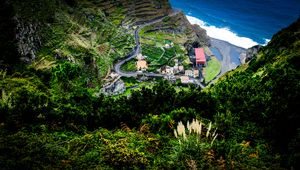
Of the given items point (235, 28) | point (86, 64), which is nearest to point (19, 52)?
point (86, 64)

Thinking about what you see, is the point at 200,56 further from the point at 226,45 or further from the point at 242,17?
the point at 242,17

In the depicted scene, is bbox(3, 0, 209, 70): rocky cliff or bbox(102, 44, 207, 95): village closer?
bbox(3, 0, 209, 70): rocky cliff

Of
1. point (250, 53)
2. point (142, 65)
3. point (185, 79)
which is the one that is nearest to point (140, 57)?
point (142, 65)

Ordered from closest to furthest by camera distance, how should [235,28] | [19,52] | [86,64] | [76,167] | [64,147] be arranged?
[76,167] < [64,147] < [19,52] < [86,64] < [235,28]

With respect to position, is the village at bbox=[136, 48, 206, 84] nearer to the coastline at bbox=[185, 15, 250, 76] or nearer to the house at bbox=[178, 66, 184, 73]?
the house at bbox=[178, 66, 184, 73]

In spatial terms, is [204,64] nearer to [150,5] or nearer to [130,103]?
[150,5]

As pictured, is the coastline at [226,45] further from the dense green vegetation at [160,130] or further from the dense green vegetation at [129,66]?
the dense green vegetation at [160,130]

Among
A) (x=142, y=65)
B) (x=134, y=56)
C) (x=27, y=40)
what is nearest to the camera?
(x=27, y=40)

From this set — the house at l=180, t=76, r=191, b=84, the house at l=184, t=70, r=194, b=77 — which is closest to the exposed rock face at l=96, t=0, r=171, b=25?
the house at l=184, t=70, r=194, b=77
